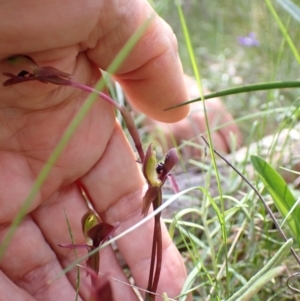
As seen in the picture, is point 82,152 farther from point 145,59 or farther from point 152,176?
point 152,176

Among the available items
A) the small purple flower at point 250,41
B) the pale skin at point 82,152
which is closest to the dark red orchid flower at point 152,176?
the pale skin at point 82,152

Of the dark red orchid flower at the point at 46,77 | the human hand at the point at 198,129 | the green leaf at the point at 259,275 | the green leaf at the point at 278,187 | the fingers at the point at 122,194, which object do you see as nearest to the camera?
the green leaf at the point at 259,275

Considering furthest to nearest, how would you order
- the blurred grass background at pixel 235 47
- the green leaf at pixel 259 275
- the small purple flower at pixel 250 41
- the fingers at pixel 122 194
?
1. the small purple flower at pixel 250 41
2. the blurred grass background at pixel 235 47
3. the fingers at pixel 122 194
4. the green leaf at pixel 259 275

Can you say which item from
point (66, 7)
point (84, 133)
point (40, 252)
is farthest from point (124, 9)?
point (40, 252)

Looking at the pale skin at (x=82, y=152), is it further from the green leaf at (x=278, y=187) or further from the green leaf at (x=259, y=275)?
the green leaf at (x=259, y=275)

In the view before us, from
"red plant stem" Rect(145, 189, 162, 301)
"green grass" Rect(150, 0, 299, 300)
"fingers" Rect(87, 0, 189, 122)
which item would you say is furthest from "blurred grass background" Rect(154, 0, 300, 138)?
"red plant stem" Rect(145, 189, 162, 301)

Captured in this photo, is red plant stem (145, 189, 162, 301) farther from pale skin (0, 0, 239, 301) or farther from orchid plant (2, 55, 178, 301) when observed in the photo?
pale skin (0, 0, 239, 301)

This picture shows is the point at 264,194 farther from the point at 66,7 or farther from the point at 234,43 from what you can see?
the point at 234,43
